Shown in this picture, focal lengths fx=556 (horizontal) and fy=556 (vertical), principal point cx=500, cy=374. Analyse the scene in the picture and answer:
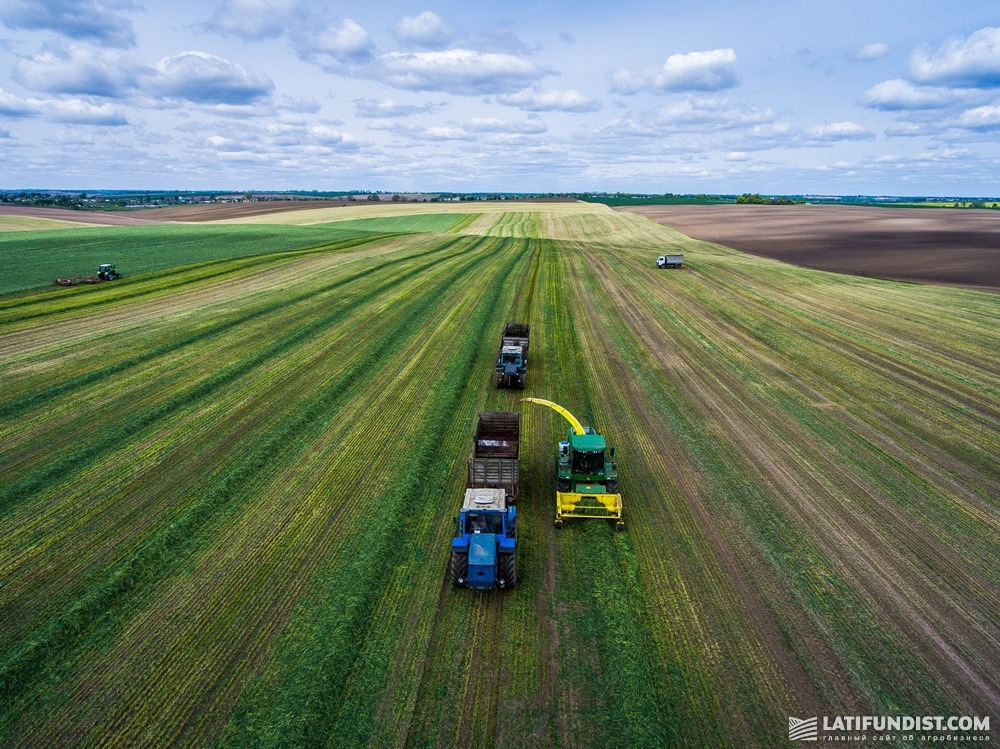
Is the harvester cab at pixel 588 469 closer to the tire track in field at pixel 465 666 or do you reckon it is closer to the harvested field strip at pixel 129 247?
the tire track in field at pixel 465 666

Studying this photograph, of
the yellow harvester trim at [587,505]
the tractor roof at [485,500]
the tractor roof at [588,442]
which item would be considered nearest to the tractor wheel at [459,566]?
the tractor roof at [485,500]

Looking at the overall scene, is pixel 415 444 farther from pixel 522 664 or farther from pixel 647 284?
pixel 647 284

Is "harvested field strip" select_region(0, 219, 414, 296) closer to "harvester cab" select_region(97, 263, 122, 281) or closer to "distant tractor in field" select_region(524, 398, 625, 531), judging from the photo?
"harvester cab" select_region(97, 263, 122, 281)

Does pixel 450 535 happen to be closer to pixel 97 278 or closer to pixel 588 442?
pixel 588 442

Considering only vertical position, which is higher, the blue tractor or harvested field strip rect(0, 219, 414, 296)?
harvested field strip rect(0, 219, 414, 296)

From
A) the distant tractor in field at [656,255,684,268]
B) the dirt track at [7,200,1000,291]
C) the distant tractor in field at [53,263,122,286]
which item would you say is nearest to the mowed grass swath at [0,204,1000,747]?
the distant tractor in field at [53,263,122,286]

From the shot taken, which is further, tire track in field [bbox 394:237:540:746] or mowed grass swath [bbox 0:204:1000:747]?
mowed grass swath [bbox 0:204:1000:747]
